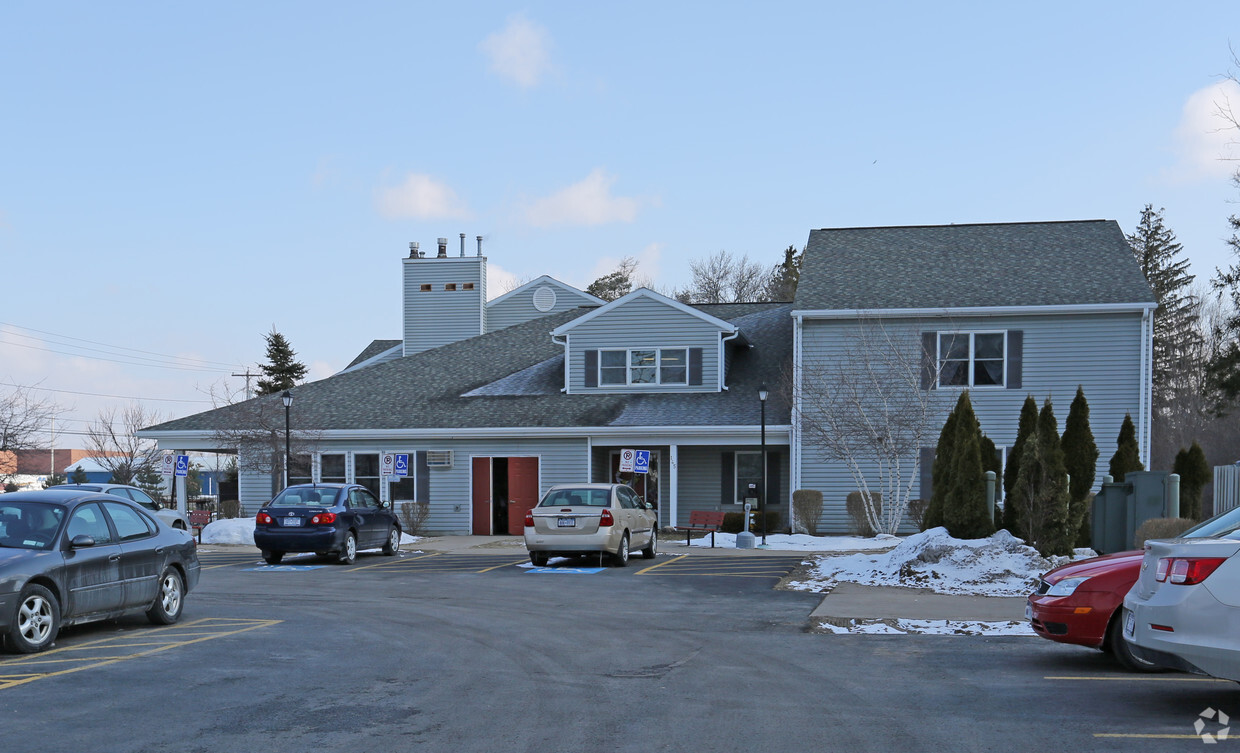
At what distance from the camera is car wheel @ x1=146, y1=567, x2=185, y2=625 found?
12258 millimetres

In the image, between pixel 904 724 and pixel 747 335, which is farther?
pixel 747 335

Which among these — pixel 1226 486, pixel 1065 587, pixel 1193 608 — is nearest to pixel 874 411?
pixel 1226 486

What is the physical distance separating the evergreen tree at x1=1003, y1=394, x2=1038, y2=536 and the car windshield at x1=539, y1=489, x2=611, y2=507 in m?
6.72

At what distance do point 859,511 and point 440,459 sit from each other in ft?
37.2

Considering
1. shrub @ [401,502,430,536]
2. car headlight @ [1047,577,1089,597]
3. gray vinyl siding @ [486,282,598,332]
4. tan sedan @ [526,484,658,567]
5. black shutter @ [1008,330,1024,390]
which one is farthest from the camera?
gray vinyl siding @ [486,282,598,332]

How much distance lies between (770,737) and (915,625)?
556 cm

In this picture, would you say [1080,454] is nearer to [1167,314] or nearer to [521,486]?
[521,486]

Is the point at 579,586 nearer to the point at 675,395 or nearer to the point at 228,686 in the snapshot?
the point at 228,686

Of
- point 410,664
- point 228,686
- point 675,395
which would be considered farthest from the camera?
point 675,395

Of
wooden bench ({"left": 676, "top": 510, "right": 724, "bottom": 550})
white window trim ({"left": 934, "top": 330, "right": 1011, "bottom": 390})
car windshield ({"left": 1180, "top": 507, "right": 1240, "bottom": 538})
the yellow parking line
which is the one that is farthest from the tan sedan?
car windshield ({"left": 1180, "top": 507, "right": 1240, "bottom": 538})

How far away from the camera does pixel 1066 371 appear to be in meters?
28.3

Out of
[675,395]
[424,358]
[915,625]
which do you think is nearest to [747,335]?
[675,395]

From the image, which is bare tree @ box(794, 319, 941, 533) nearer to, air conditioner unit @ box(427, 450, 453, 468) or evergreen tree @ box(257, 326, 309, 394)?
air conditioner unit @ box(427, 450, 453, 468)

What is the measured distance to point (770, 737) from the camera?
7.27m
